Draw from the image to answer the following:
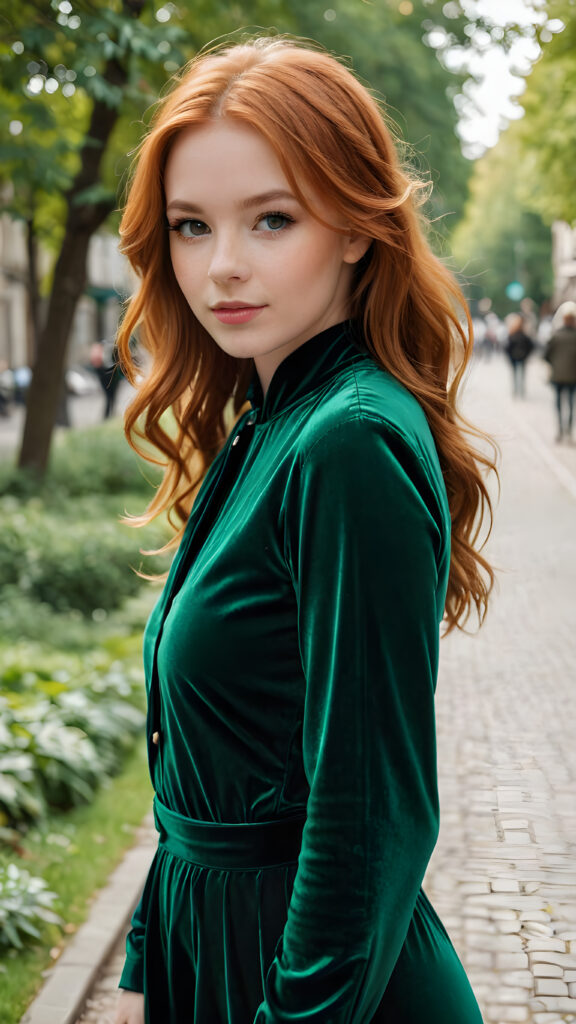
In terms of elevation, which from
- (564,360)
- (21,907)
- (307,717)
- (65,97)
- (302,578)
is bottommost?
(564,360)

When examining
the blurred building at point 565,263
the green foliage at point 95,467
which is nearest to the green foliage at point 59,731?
the green foliage at point 95,467

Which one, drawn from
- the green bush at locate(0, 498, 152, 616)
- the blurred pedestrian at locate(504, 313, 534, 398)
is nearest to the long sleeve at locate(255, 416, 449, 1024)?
the green bush at locate(0, 498, 152, 616)

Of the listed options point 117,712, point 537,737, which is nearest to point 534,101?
point 117,712

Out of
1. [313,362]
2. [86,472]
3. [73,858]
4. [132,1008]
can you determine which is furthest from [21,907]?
[86,472]

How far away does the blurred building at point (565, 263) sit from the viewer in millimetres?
44594

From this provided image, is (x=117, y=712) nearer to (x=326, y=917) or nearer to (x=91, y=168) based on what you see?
(x=326, y=917)

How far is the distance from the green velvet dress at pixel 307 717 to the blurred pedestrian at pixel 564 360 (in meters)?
15.5

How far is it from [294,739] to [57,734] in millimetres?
3928

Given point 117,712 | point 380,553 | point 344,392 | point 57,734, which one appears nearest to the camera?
point 380,553

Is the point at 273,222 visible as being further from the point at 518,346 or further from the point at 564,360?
the point at 518,346

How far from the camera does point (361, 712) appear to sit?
3.82 feet

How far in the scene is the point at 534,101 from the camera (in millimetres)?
17828

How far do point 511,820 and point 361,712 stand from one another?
1.49m

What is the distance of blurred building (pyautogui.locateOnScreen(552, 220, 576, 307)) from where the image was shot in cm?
4459
